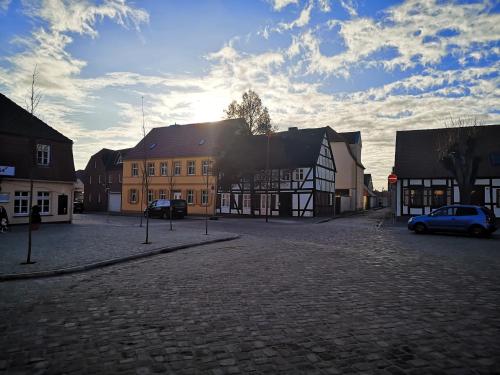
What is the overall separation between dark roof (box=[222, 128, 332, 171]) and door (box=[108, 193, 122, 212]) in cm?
2263

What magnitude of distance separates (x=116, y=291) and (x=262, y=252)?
19.3 feet

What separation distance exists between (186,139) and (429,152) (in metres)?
27.8

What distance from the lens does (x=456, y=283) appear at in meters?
7.41

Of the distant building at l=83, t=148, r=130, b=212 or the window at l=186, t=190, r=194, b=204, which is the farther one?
the distant building at l=83, t=148, r=130, b=212

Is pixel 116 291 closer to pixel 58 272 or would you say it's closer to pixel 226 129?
pixel 58 272

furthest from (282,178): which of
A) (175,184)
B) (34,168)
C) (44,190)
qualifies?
(34,168)

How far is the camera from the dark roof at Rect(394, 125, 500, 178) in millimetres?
30297

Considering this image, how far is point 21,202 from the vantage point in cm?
2227

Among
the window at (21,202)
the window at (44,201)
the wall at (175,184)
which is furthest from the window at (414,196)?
the window at (21,202)

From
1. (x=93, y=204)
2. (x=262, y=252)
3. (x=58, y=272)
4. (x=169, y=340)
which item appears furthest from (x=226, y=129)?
(x=169, y=340)

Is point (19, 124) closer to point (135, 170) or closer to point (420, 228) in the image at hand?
point (135, 170)

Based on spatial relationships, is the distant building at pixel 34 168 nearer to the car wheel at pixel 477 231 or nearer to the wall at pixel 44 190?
the wall at pixel 44 190

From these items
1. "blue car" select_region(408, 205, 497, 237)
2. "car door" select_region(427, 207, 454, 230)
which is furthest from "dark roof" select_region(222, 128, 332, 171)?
"car door" select_region(427, 207, 454, 230)

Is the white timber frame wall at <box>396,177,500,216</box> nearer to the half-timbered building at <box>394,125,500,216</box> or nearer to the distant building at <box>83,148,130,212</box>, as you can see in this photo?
the half-timbered building at <box>394,125,500,216</box>
